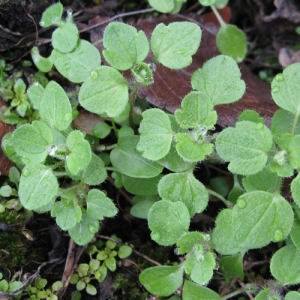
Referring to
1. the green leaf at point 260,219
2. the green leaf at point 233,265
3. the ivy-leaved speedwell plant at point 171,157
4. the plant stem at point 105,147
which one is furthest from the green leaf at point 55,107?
the green leaf at point 233,265

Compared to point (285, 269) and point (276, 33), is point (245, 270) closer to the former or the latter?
point (285, 269)

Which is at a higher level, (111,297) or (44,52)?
(44,52)

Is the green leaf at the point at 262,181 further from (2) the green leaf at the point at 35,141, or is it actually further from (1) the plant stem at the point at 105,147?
(2) the green leaf at the point at 35,141

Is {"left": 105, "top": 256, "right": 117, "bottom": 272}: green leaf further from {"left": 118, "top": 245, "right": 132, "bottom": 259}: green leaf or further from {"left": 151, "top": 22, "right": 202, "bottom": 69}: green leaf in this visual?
{"left": 151, "top": 22, "right": 202, "bottom": 69}: green leaf

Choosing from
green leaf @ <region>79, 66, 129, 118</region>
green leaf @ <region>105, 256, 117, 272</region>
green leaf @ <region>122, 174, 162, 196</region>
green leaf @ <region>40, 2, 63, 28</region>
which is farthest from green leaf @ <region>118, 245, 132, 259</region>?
green leaf @ <region>40, 2, 63, 28</region>

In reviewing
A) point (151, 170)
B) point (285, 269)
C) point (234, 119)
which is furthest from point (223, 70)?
point (285, 269)

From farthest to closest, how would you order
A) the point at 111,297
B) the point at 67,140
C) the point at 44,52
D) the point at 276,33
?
the point at 276,33 → the point at 44,52 → the point at 111,297 → the point at 67,140

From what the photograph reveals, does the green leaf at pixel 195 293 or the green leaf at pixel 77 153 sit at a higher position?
the green leaf at pixel 77 153
